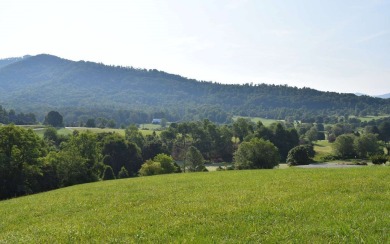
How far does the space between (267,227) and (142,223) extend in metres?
6.11

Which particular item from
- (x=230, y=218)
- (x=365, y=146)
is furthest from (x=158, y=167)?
(x=365, y=146)

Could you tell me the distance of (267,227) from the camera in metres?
14.8

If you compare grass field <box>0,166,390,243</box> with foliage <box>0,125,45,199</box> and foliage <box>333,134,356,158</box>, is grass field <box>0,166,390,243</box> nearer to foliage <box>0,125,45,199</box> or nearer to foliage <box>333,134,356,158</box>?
foliage <box>0,125,45,199</box>

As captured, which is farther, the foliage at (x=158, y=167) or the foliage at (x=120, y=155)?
the foliage at (x=120, y=155)

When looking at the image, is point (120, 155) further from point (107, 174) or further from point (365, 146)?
point (365, 146)

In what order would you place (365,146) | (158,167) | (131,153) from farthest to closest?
(365,146) < (131,153) < (158,167)

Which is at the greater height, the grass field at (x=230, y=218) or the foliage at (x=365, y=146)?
the grass field at (x=230, y=218)

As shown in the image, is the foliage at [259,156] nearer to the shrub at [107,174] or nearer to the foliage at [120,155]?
the shrub at [107,174]

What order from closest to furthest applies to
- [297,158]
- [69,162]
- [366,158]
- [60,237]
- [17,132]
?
[60,237]
[17,132]
[69,162]
[297,158]
[366,158]

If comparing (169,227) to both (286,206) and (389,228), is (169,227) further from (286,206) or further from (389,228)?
(389,228)

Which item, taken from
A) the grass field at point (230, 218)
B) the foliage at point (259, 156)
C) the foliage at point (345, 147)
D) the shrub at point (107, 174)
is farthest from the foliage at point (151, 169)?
the foliage at point (345, 147)

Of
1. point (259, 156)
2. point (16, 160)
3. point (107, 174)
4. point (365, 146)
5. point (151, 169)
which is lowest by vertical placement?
point (107, 174)

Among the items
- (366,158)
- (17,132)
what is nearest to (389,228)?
(17,132)

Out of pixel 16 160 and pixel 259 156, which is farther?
pixel 259 156
